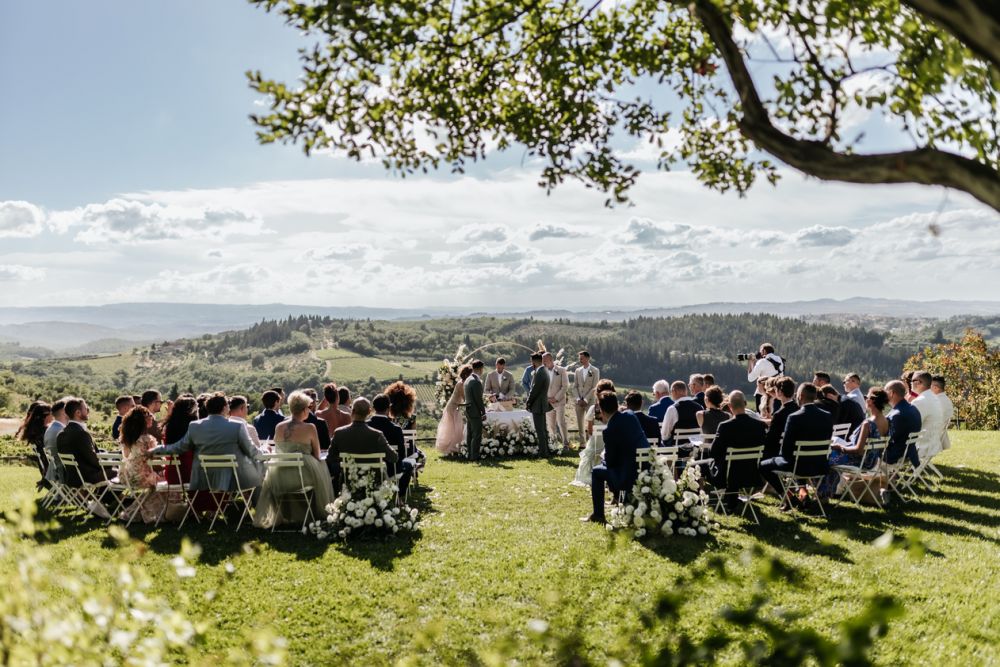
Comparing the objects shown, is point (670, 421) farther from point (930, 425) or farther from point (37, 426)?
point (37, 426)

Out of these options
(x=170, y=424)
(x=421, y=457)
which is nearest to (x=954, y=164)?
(x=170, y=424)

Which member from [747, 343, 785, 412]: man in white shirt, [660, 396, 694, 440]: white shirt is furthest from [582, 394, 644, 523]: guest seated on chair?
[747, 343, 785, 412]: man in white shirt

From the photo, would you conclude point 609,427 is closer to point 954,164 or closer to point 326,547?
point 326,547

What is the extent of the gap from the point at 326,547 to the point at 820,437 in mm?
6851

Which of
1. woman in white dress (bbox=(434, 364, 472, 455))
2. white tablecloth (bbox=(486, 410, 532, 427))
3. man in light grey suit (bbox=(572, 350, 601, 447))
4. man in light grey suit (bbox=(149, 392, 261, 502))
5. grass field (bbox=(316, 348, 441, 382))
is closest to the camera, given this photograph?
man in light grey suit (bbox=(149, 392, 261, 502))

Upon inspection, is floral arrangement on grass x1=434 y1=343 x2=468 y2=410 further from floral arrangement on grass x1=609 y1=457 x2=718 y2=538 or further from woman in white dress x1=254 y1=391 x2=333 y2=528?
floral arrangement on grass x1=609 y1=457 x2=718 y2=538

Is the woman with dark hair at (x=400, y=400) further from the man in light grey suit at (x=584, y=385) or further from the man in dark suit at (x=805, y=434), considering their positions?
the man in light grey suit at (x=584, y=385)

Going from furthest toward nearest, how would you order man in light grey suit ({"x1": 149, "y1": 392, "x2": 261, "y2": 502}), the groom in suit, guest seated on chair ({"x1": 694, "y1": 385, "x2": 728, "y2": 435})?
the groom in suit, guest seated on chair ({"x1": 694, "y1": 385, "x2": 728, "y2": 435}), man in light grey suit ({"x1": 149, "y1": 392, "x2": 261, "y2": 502})

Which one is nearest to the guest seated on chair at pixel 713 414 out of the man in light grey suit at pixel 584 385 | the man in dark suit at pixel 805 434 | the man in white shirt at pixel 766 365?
the man in dark suit at pixel 805 434

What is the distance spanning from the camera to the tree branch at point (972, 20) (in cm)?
294

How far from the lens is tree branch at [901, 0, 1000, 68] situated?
2.94 m

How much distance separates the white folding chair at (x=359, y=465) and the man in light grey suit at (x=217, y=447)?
1.20 m

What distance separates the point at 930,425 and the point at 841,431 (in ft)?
5.14

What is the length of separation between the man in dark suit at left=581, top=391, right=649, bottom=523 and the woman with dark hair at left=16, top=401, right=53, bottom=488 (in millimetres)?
9237
